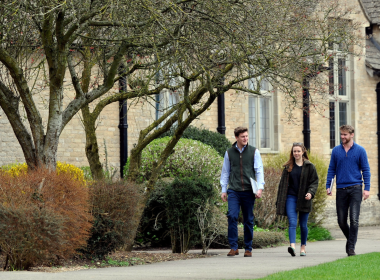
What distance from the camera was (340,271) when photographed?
7.36m

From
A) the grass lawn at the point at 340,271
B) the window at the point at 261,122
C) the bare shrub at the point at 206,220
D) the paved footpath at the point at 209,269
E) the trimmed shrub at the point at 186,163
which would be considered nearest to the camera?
the grass lawn at the point at 340,271

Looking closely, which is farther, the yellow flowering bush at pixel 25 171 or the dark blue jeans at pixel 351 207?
the dark blue jeans at pixel 351 207

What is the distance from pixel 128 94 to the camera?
10.7m

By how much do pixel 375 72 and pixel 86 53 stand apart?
1273 centimetres

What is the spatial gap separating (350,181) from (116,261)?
3.47 meters

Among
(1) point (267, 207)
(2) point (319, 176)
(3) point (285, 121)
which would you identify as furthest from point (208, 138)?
(3) point (285, 121)

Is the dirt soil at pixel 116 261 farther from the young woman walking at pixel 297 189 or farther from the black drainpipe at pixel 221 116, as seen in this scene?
the black drainpipe at pixel 221 116

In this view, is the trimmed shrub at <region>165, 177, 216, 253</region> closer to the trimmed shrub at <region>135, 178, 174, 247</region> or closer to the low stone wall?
the trimmed shrub at <region>135, 178, 174, 247</region>

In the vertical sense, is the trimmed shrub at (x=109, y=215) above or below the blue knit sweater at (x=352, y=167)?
below

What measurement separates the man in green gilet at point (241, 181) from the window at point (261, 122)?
9.40 m

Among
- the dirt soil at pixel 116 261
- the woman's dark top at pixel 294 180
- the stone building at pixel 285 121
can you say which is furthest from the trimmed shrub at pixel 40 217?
the stone building at pixel 285 121

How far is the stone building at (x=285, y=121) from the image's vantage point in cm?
1466

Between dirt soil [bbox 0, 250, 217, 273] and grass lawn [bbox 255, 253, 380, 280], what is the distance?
8.59ft

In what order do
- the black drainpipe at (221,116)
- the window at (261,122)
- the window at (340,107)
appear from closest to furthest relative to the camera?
the black drainpipe at (221,116) → the window at (261,122) → the window at (340,107)
